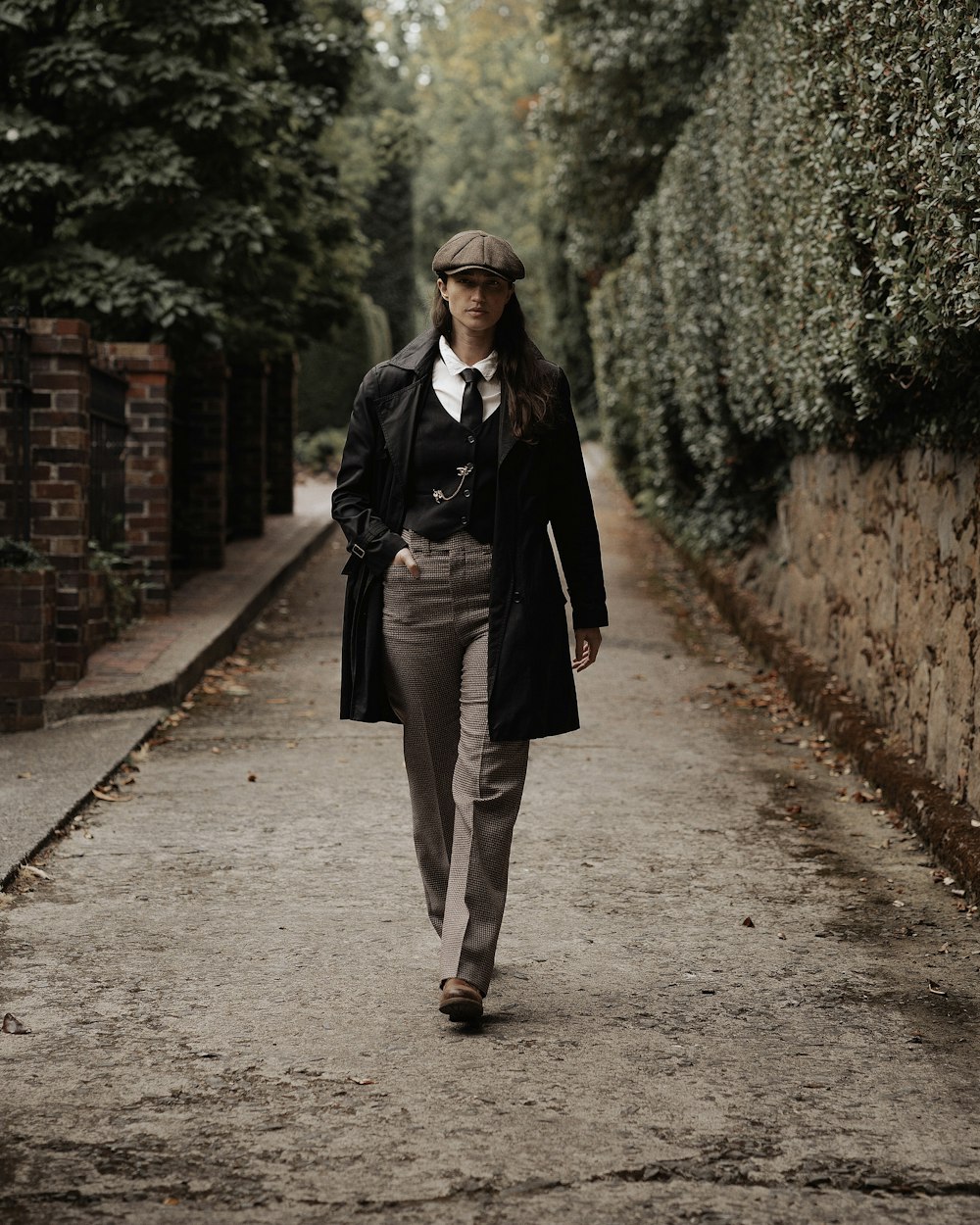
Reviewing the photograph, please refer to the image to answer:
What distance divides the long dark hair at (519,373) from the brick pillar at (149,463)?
6940mm

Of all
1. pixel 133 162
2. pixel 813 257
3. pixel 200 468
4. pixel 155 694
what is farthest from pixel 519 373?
pixel 200 468

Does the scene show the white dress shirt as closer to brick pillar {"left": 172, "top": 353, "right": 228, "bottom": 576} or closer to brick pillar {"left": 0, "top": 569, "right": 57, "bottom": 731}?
brick pillar {"left": 0, "top": 569, "right": 57, "bottom": 731}

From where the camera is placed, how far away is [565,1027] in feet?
14.4

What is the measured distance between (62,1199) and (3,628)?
542 cm

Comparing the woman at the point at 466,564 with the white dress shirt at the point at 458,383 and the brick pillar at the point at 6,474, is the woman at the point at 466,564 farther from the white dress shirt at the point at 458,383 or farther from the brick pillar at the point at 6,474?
the brick pillar at the point at 6,474

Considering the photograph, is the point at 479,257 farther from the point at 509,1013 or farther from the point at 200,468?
the point at 200,468

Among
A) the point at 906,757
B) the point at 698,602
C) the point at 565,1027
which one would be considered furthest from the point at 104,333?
the point at 565,1027

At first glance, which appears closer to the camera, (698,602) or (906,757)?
(906,757)

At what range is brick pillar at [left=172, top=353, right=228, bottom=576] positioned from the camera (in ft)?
47.4

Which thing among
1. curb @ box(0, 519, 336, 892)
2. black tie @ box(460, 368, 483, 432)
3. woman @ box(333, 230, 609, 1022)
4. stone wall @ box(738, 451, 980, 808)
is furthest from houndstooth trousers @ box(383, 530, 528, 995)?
stone wall @ box(738, 451, 980, 808)

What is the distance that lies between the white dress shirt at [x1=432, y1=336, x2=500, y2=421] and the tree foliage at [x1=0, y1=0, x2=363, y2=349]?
21.5ft

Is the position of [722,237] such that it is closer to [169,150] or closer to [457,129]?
[169,150]

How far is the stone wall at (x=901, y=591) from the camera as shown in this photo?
6.54m

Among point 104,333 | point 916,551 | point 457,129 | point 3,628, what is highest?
point 457,129
